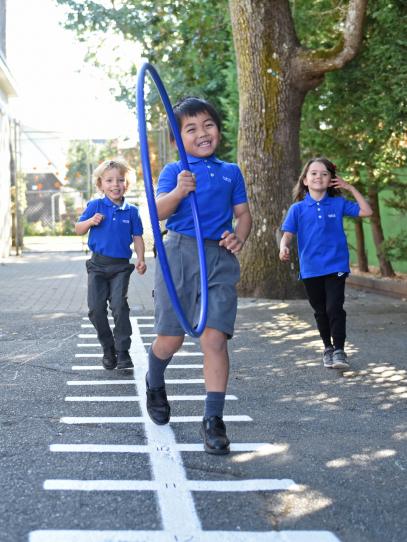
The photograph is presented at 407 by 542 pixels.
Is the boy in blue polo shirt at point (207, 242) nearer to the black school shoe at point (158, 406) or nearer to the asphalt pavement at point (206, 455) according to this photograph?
the black school shoe at point (158, 406)

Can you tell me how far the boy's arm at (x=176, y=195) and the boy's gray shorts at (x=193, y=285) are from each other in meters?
0.22

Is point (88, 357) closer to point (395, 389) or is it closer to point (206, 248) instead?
point (395, 389)

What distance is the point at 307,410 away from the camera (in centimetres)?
559

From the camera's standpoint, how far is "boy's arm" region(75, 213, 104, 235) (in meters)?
6.88

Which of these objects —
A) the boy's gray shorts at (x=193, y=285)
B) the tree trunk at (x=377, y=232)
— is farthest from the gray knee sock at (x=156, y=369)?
the tree trunk at (x=377, y=232)

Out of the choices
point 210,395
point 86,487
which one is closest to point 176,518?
point 86,487

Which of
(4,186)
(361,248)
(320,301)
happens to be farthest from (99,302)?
(4,186)

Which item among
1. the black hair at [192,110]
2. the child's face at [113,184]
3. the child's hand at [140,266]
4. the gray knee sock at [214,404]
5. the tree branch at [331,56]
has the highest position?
the tree branch at [331,56]

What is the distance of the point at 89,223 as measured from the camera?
6891 millimetres

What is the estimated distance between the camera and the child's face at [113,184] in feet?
23.1

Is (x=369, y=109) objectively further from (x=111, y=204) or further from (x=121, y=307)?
(x=121, y=307)

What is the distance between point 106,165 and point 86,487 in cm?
352

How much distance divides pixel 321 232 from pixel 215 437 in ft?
9.86

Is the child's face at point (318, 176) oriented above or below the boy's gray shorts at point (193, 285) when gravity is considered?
above
